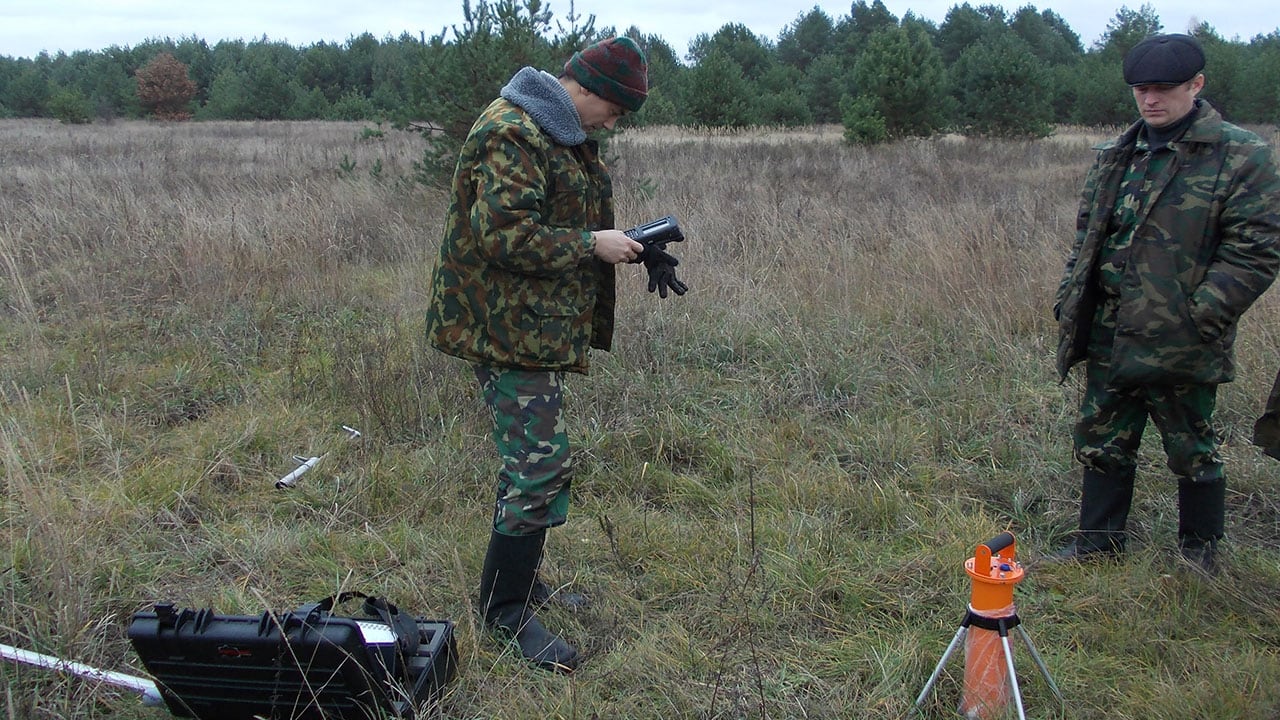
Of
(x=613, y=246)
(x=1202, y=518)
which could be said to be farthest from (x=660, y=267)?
(x=1202, y=518)

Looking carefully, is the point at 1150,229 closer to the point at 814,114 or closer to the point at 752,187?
the point at 752,187

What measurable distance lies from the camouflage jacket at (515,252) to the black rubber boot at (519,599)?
1.70 ft

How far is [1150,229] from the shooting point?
2.70 metres

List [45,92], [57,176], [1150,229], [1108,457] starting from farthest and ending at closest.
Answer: [45,92] < [57,176] < [1108,457] < [1150,229]

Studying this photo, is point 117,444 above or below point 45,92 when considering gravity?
below

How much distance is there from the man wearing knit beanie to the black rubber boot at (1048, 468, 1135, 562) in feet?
5.51

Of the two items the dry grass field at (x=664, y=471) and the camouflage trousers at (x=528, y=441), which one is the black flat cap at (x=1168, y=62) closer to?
the dry grass field at (x=664, y=471)

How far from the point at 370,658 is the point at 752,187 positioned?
26.2ft

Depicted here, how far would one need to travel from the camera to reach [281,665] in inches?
82.3

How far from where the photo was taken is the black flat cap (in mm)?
2545

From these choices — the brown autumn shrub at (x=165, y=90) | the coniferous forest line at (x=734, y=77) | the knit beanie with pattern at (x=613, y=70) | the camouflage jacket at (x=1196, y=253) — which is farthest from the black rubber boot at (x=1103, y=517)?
the brown autumn shrub at (x=165, y=90)

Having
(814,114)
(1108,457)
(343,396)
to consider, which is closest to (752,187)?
(343,396)

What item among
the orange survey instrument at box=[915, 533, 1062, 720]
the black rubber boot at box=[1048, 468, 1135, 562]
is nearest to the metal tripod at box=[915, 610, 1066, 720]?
the orange survey instrument at box=[915, 533, 1062, 720]

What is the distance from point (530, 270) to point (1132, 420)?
2.02m
